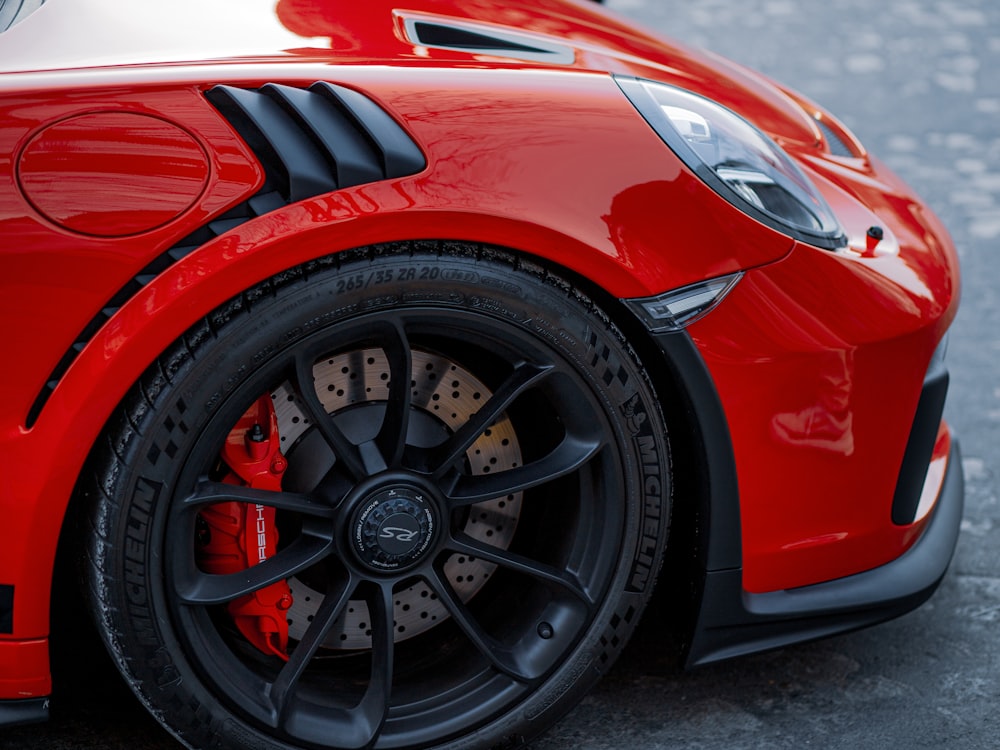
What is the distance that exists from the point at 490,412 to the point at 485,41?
714 millimetres

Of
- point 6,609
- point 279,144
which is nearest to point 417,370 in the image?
point 279,144

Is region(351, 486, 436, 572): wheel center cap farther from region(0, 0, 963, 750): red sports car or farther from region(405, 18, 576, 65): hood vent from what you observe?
region(405, 18, 576, 65): hood vent

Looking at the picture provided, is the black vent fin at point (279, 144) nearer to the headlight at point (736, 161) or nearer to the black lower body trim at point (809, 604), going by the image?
the headlight at point (736, 161)

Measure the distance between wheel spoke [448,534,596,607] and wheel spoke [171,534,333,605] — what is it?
0.72 ft

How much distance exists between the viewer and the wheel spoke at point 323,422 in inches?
68.7

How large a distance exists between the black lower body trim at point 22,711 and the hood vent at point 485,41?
119cm

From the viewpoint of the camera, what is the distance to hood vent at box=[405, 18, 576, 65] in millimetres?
2090

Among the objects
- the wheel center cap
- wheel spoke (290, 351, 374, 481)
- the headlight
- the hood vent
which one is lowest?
the wheel center cap

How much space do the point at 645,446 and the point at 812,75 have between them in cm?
459

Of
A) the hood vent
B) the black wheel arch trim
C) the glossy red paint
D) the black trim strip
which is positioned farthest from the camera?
the hood vent

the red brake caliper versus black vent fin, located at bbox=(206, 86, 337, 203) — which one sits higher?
black vent fin, located at bbox=(206, 86, 337, 203)

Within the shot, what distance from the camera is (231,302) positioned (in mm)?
1682

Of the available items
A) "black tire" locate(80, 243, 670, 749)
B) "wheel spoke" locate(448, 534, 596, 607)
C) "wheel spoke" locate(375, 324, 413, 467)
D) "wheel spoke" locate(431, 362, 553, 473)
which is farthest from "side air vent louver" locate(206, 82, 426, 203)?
"wheel spoke" locate(448, 534, 596, 607)

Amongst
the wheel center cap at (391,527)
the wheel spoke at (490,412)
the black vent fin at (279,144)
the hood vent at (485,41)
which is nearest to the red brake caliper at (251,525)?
the wheel center cap at (391,527)
